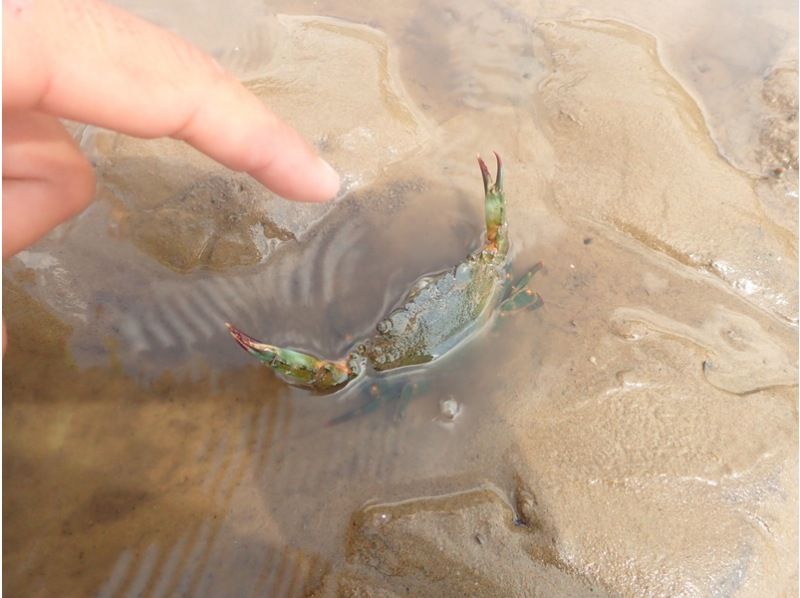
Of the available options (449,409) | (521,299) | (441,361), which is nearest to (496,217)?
(521,299)

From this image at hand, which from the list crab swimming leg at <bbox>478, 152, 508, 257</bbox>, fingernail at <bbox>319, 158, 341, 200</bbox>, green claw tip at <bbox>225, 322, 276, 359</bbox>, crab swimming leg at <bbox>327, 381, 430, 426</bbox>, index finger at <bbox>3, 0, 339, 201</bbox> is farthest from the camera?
crab swimming leg at <bbox>478, 152, 508, 257</bbox>

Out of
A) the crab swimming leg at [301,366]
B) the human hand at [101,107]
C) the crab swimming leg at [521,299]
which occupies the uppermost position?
the human hand at [101,107]

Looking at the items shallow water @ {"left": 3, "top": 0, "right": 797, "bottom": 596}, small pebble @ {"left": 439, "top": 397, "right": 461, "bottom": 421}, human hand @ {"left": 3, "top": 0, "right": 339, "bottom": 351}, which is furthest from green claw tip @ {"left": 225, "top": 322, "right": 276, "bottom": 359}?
small pebble @ {"left": 439, "top": 397, "right": 461, "bottom": 421}

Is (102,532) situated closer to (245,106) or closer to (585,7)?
(245,106)

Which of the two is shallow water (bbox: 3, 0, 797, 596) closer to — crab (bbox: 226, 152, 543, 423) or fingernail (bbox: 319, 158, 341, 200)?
crab (bbox: 226, 152, 543, 423)

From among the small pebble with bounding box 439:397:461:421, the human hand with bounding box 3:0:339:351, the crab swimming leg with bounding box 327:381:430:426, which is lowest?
the small pebble with bounding box 439:397:461:421

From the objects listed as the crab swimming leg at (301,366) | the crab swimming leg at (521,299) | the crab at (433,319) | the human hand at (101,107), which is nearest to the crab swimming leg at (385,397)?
the crab at (433,319)

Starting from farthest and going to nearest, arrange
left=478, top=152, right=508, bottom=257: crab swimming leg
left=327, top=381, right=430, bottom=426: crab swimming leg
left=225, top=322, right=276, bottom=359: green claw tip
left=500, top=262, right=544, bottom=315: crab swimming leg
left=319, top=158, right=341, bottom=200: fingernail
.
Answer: left=500, top=262, right=544, bottom=315: crab swimming leg, left=478, top=152, right=508, bottom=257: crab swimming leg, left=327, top=381, right=430, bottom=426: crab swimming leg, left=225, top=322, right=276, bottom=359: green claw tip, left=319, top=158, right=341, bottom=200: fingernail

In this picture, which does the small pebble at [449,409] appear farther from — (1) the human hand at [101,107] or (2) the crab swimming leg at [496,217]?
(1) the human hand at [101,107]
